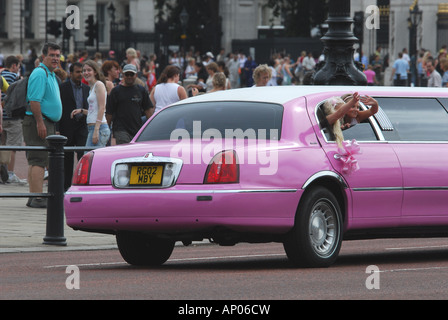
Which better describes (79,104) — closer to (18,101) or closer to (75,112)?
(75,112)

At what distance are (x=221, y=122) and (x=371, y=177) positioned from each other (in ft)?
4.34

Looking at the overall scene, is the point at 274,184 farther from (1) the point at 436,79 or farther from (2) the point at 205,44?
(2) the point at 205,44

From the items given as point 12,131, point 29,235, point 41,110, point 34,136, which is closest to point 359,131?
point 29,235

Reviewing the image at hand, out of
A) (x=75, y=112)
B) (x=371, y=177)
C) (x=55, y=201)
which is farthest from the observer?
(x=75, y=112)

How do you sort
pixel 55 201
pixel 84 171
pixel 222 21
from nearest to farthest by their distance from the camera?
pixel 84 171 → pixel 55 201 → pixel 222 21

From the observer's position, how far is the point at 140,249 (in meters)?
11.3

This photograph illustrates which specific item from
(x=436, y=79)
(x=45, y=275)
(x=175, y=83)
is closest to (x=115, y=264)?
(x=45, y=275)

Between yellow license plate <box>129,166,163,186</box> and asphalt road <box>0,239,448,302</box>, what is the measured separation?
2.29 feet

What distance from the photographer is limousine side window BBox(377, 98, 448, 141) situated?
1171cm

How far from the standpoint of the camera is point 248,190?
33.6 ft

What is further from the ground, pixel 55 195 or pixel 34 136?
pixel 34 136

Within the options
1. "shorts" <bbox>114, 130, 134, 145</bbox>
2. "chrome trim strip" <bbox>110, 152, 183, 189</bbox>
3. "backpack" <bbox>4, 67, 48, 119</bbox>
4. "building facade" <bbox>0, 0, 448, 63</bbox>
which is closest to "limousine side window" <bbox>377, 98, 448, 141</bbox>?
"chrome trim strip" <bbox>110, 152, 183, 189</bbox>

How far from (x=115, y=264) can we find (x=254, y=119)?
69.7 inches

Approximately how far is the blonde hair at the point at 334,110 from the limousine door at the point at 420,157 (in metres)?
0.55
